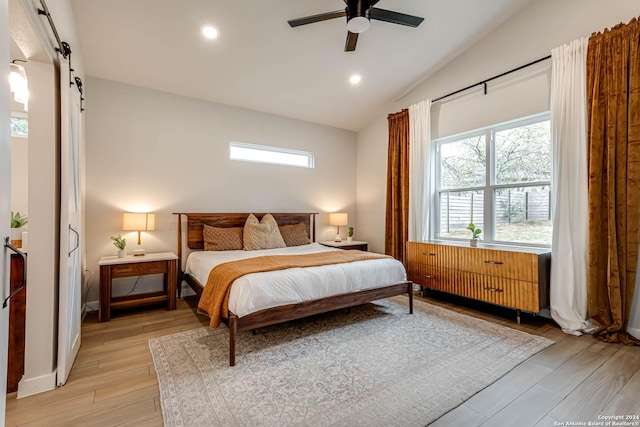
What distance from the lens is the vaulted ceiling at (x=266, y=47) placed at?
295cm

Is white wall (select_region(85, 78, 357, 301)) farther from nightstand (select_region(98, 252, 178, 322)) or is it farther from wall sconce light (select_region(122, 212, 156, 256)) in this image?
nightstand (select_region(98, 252, 178, 322))

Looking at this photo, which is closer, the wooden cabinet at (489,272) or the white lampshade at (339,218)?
the wooden cabinet at (489,272)

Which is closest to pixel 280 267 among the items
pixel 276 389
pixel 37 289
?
pixel 276 389

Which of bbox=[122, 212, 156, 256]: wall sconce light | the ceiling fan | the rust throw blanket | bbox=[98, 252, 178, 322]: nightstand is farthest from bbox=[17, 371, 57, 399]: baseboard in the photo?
the ceiling fan

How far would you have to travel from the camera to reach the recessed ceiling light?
3.09m

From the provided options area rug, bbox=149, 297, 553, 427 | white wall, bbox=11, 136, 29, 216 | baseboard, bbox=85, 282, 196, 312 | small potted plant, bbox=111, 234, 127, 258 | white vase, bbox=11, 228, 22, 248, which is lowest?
area rug, bbox=149, 297, 553, 427

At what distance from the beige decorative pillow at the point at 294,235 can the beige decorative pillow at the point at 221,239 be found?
71 centimetres

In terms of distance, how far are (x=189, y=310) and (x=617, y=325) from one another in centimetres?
429

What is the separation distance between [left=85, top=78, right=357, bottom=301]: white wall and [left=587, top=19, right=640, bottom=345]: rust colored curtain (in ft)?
12.2

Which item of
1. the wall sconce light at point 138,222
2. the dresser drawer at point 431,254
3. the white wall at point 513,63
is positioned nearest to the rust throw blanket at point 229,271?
the dresser drawer at point 431,254

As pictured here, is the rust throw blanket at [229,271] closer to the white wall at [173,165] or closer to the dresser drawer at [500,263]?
the dresser drawer at [500,263]

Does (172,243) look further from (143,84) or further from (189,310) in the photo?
(143,84)

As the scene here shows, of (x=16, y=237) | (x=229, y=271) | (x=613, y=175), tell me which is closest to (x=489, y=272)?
(x=613, y=175)

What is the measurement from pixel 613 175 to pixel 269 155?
4.24 metres
